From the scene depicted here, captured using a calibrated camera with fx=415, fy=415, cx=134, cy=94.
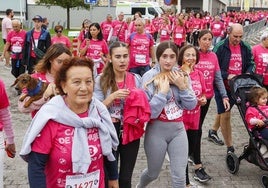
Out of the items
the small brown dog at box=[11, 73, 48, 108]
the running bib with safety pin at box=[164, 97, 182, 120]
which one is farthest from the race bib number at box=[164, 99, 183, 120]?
the small brown dog at box=[11, 73, 48, 108]

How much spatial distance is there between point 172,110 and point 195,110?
0.77 m

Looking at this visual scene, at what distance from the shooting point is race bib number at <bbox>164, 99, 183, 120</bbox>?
160 inches

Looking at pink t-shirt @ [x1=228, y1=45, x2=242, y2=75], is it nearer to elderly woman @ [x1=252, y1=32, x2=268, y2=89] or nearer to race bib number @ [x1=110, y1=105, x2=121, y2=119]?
elderly woman @ [x1=252, y1=32, x2=268, y2=89]

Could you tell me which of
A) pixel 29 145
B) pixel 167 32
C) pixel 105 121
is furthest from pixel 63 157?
pixel 167 32

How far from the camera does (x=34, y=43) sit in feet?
31.3

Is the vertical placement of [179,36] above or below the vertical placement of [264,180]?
above

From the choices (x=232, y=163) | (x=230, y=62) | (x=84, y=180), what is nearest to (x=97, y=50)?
(x=230, y=62)

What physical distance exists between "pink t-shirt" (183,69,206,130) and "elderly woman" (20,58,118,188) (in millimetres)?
2072

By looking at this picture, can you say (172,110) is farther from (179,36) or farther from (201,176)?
(179,36)

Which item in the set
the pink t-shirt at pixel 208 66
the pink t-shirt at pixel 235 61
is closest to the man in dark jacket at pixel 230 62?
the pink t-shirt at pixel 235 61

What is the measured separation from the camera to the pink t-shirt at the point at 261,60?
21.3ft

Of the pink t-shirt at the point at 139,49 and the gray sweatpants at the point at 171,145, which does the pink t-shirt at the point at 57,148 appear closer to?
the gray sweatpants at the point at 171,145

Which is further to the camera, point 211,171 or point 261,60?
point 261,60

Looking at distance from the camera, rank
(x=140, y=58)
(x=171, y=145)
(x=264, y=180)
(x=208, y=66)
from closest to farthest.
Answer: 1. (x=171, y=145)
2. (x=264, y=180)
3. (x=208, y=66)
4. (x=140, y=58)
